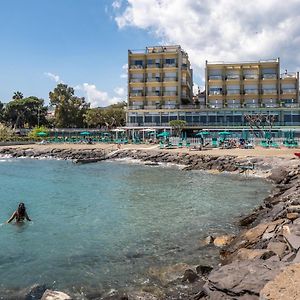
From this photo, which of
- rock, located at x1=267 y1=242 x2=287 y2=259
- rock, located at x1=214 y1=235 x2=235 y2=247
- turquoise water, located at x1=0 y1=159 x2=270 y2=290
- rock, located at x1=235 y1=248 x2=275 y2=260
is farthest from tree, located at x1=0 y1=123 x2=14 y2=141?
rock, located at x1=267 y1=242 x2=287 y2=259

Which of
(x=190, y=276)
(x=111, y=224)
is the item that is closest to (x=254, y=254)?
(x=190, y=276)

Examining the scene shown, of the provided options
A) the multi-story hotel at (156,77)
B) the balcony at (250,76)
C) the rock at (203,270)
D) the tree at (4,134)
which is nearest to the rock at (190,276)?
the rock at (203,270)

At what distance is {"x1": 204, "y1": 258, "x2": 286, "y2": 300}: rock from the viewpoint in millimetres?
7453

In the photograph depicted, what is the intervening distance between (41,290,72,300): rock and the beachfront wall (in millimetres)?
61946

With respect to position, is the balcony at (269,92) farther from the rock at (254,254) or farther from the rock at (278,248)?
the rock at (278,248)

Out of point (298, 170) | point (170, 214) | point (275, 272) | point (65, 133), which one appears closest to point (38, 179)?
point (170, 214)

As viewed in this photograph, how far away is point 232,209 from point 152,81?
6128 centimetres

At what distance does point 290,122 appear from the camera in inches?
2699

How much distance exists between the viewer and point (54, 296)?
9.25 meters

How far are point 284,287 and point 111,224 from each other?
1096 cm

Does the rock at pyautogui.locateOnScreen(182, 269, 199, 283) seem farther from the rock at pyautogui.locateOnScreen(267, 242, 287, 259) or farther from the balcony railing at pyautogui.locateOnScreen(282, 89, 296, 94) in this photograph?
the balcony railing at pyautogui.locateOnScreen(282, 89, 296, 94)

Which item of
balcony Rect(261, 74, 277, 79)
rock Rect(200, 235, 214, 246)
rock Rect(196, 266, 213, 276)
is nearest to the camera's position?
rock Rect(196, 266, 213, 276)

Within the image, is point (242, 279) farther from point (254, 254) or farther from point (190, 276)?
point (190, 276)

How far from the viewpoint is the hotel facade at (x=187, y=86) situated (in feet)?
238
